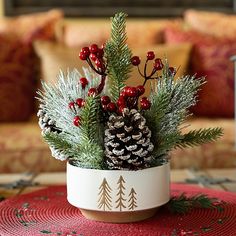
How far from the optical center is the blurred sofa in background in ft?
8.55

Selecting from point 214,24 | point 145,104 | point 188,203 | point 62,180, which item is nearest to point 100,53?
point 145,104

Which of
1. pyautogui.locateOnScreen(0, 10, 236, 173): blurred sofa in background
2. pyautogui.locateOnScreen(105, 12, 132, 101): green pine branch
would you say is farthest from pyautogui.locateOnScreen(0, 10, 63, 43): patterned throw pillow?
pyautogui.locateOnScreen(105, 12, 132, 101): green pine branch

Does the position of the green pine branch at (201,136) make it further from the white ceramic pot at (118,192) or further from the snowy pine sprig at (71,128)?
the snowy pine sprig at (71,128)

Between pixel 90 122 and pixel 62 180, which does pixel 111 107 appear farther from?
pixel 62 180

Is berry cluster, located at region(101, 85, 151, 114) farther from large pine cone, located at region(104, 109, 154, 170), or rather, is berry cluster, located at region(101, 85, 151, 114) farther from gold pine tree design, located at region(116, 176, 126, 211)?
gold pine tree design, located at region(116, 176, 126, 211)

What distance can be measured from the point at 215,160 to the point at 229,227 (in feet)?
4.09

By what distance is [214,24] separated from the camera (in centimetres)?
288

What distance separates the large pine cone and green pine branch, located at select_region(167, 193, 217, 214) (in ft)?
0.55

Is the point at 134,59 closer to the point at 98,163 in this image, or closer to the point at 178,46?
the point at 98,163

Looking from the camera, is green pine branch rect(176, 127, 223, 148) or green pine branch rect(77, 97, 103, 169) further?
green pine branch rect(176, 127, 223, 148)

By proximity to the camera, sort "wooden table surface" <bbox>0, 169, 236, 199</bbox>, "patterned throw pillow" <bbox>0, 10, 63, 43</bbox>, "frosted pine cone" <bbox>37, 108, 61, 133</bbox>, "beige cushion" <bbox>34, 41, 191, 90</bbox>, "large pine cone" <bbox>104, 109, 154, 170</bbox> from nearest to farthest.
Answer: "large pine cone" <bbox>104, 109, 154, 170</bbox>
"frosted pine cone" <bbox>37, 108, 61, 133</bbox>
"wooden table surface" <bbox>0, 169, 236, 199</bbox>
"beige cushion" <bbox>34, 41, 191, 90</bbox>
"patterned throw pillow" <bbox>0, 10, 63, 43</bbox>

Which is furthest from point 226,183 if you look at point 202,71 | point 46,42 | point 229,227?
point 46,42

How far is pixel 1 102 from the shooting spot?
2.60 meters

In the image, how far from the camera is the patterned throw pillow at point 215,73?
8.65ft
